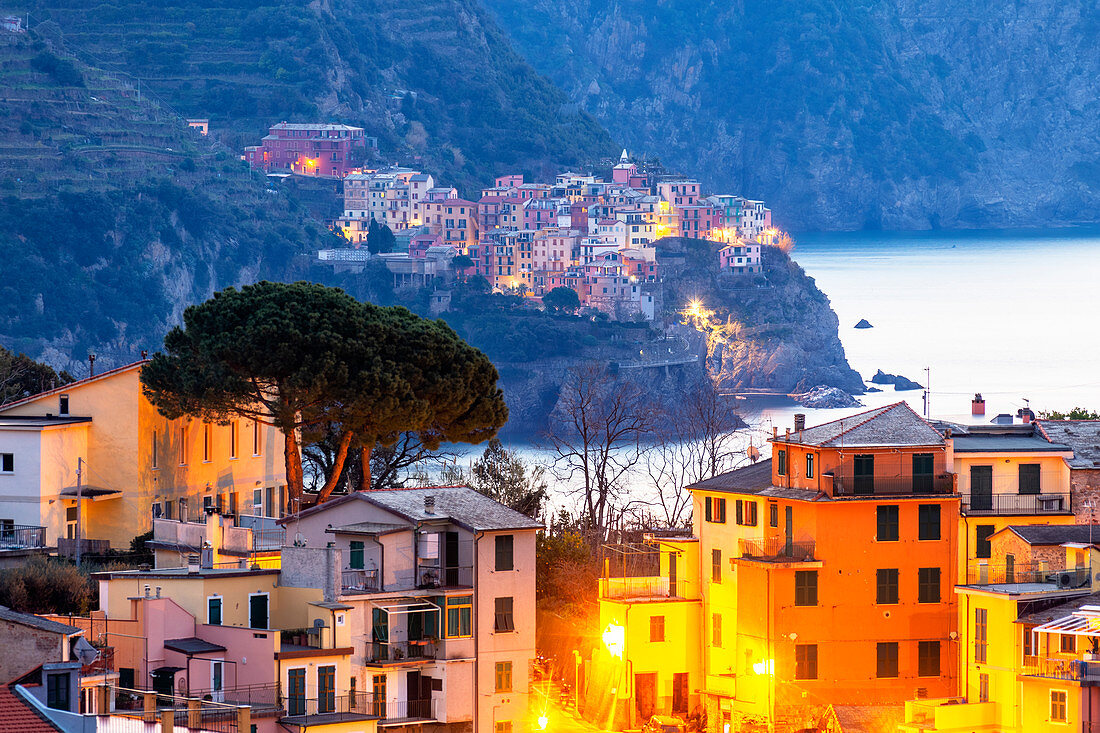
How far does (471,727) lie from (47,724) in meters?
11.3

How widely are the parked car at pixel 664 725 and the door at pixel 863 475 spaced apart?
466cm

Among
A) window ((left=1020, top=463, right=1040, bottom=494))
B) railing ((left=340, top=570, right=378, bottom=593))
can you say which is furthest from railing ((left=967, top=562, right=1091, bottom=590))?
railing ((left=340, top=570, right=378, bottom=593))

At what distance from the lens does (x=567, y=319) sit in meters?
169

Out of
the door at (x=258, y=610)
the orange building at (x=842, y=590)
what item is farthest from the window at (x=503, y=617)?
the door at (x=258, y=610)

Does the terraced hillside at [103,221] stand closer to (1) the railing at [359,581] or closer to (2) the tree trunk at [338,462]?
(2) the tree trunk at [338,462]

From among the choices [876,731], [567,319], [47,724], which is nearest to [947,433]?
[876,731]

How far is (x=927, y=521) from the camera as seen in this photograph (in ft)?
99.9

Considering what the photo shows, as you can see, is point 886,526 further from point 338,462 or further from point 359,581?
point 338,462

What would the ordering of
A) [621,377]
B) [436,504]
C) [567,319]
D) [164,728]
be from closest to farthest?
[164,728] → [436,504] → [621,377] → [567,319]

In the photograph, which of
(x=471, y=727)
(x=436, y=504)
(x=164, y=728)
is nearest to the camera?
(x=164, y=728)

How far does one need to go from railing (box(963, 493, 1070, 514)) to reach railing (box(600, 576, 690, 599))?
4925mm

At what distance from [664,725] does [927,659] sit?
4408 millimetres

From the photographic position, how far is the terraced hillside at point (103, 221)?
179875 millimetres

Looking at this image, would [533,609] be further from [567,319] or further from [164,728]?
[567,319]
